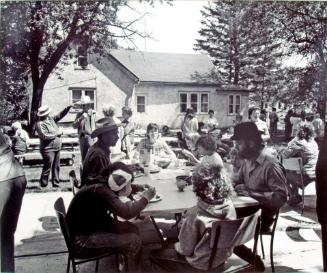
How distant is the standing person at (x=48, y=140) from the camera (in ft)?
13.7

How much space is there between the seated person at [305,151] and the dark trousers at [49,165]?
115 inches

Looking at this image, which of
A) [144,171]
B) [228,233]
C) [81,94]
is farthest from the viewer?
[81,94]

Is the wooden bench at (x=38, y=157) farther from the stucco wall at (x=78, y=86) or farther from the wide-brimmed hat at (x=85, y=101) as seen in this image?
the wide-brimmed hat at (x=85, y=101)

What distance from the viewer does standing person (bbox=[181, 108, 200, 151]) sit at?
480 centimetres

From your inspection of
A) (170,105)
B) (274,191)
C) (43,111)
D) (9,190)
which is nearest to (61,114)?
(43,111)

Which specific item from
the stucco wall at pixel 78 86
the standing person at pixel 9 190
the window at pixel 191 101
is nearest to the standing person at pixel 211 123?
the window at pixel 191 101

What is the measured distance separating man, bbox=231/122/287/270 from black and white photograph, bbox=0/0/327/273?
12 mm

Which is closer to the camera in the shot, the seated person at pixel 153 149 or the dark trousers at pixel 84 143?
the seated person at pixel 153 149

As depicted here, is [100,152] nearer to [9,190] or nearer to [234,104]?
[9,190]

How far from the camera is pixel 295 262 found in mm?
3348

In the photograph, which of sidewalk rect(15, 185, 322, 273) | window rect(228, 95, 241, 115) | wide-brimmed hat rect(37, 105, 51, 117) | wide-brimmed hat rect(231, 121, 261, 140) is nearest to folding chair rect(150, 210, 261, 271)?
sidewalk rect(15, 185, 322, 273)

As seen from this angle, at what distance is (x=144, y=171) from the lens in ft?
12.9

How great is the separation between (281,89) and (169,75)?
1.47 metres

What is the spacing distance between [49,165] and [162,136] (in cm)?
137
